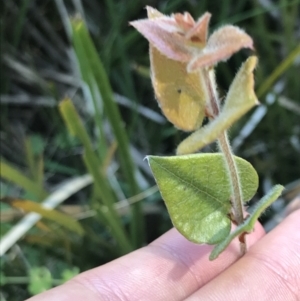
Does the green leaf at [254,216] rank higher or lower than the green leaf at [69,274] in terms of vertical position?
higher

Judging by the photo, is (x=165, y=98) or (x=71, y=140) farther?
(x=71, y=140)

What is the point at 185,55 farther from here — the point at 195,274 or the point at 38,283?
the point at 38,283

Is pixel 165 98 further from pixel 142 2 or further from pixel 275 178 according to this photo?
pixel 142 2

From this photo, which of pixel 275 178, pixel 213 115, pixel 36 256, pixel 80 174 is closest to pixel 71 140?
pixel 80 174

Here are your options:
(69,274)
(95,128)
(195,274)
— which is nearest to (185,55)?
(195,274)

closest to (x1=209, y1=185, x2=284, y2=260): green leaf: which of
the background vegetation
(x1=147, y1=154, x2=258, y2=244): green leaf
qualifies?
(x1=147, y1=154, x2=258, y2=244): green leaf

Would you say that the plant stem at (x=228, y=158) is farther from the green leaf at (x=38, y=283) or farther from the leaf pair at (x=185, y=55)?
the green leaf at (x=38, y=283)

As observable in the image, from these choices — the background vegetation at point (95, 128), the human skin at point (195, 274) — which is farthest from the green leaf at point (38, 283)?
the human skin at point (195, 274)
